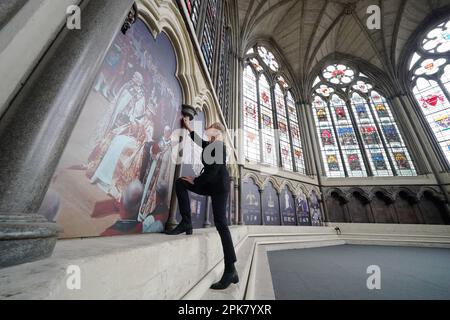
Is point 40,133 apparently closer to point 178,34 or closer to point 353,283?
point 178,34

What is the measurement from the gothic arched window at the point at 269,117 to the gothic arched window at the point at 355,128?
193 centimetres

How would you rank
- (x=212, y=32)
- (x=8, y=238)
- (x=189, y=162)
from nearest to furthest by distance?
(x=8, y=238), (x=189, y=162), (x=212, y=32)

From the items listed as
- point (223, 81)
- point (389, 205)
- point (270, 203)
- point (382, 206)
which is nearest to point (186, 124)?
point (223, 81)

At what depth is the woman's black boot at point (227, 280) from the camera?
3.69 feet

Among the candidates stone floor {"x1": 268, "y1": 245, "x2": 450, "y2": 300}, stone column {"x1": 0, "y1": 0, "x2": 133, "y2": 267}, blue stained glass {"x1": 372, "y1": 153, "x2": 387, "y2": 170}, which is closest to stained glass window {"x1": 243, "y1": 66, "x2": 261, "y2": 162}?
stone floor {"x1": 268, "y1": 245, "x2": 450, "y2": 300}

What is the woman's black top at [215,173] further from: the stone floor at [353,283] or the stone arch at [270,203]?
the stone arch at [270,203]

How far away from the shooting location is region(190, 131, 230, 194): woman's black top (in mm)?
1396

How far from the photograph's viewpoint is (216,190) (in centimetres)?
140

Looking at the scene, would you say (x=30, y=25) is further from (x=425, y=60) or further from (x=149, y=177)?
(x=425, y=60)

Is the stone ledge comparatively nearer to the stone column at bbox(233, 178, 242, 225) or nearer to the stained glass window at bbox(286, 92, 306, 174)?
the stone column at bbox(233, 178, 242, 225)

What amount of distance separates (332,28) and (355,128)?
24.2 feet

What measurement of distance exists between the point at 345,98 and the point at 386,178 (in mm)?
6054

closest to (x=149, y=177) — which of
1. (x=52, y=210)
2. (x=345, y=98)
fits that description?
(x=52, y=210)

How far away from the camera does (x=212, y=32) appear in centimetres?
484
